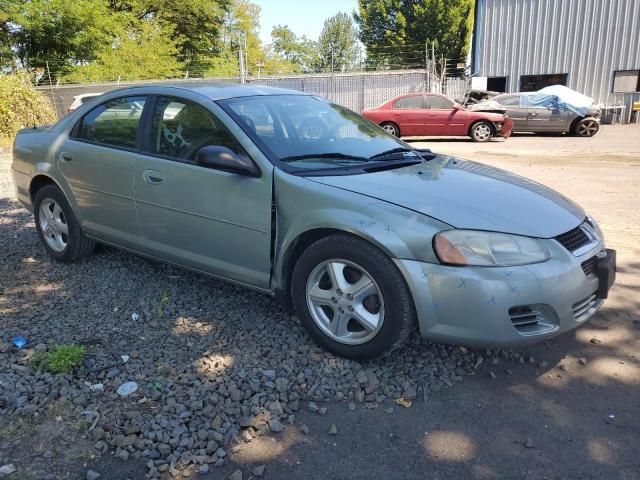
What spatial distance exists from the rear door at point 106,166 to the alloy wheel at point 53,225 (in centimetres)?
38

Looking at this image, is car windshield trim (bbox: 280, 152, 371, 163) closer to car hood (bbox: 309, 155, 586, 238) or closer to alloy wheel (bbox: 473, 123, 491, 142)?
car hood (bbox: 309, 155, 586, 238)

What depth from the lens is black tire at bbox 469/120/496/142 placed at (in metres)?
15.7

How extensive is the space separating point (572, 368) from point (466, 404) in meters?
0.79

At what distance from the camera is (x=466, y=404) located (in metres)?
2.83

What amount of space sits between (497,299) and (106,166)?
3008 mm

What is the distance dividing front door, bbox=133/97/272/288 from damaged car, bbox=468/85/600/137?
14567 mm

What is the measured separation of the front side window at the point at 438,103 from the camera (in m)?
15.9

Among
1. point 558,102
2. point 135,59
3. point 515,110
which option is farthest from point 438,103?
point 135,59

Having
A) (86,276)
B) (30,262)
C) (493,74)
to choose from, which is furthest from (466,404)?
(493,74)

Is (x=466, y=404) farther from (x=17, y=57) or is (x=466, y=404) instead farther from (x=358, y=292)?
(x=17, y=57)

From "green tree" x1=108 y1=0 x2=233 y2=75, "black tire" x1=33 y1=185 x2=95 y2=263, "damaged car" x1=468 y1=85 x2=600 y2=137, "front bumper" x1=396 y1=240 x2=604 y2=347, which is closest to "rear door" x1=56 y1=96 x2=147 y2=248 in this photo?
"black tire" x1=33 y1=185 x2=95 y2=263

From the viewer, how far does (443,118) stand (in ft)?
51.9

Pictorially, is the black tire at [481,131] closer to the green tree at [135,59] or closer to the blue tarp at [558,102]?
the blue tarp at [558,102]

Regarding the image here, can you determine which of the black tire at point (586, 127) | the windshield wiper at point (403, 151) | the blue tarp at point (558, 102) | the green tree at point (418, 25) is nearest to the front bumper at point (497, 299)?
the windshield wiper at point (403, 151)
